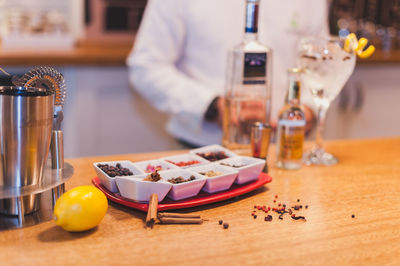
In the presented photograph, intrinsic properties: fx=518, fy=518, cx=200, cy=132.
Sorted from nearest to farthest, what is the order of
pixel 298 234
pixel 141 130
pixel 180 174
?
pixel 298 234, pixel 180 174, pixel 141 130

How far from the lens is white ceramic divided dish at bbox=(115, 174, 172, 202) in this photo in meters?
0.91

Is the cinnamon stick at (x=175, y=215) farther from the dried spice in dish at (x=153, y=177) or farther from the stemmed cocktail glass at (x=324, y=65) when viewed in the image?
the stemmed cocktail glass at (x=324, y=65)

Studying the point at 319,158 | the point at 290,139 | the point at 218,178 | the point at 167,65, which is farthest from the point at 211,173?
the point at 167,65

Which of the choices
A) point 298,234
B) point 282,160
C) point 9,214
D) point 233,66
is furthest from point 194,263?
point 233,66

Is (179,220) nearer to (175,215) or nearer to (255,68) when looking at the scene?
(175,215)

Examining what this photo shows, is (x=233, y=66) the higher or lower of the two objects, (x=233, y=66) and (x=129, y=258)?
the higher

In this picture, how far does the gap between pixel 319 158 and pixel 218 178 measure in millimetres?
431

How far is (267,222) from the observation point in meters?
0.90

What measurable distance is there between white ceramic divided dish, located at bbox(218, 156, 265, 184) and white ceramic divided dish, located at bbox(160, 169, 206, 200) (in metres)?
0.11

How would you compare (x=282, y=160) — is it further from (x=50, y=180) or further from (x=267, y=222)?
(x=50, y=180)

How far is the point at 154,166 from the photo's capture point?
1.05 m

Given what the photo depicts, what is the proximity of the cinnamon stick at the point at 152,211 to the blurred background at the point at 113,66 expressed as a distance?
1.19 meters

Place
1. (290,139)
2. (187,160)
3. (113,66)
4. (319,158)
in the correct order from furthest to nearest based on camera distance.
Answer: (113,66), (319,158), (290,139), (187,160)

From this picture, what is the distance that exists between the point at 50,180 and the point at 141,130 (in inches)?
70.2
